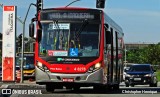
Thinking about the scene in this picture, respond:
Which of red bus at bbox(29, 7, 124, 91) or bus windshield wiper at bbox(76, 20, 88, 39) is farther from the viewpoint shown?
bus windshield wiper at bbox(76, 20, 88, 39)

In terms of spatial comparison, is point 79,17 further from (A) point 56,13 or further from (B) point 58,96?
(B) point 58,96

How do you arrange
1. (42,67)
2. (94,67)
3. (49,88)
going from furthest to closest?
(49,88), (42,67), (94,67)

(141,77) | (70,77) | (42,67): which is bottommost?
(141,77)

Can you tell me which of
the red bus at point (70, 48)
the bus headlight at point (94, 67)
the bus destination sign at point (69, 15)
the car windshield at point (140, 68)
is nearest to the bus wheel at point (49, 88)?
the red bus at point (70, 48)

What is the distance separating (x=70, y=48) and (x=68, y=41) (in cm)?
29

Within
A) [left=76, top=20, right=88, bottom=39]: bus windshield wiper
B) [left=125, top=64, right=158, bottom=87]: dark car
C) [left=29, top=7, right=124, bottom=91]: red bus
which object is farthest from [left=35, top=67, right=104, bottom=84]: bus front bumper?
[left=125, top=64, right=158, bottom=87]: dark car

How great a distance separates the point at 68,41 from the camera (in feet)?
68.6

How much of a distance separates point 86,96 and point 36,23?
12.5ft

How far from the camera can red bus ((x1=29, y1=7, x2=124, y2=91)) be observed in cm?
2078

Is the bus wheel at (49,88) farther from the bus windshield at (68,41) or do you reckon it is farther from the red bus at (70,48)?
the bus windshield at (68,41)

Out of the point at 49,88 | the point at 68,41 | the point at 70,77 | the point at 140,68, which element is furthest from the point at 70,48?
the point at 140,68

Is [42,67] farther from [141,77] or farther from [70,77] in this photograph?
[141,77]

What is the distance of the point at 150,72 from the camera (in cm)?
3709

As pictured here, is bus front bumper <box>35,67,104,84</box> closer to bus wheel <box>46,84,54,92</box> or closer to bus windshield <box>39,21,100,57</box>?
bus windshield <box>39,21,100,57</box>
